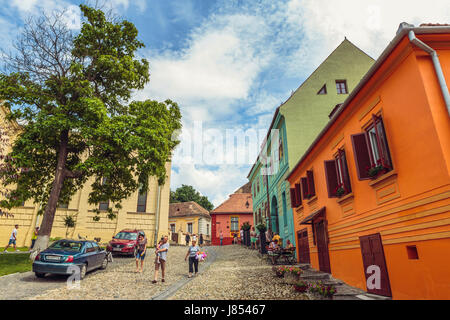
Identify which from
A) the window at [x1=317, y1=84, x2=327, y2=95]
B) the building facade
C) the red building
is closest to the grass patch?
the building facade

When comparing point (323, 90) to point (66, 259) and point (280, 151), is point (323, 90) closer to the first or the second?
point (280, 151)

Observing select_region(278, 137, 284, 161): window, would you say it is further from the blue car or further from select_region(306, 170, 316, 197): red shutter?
the blue car

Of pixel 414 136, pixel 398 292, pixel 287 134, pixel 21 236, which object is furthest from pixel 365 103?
pixel 21 236

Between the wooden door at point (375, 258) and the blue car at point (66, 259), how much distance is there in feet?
32.9

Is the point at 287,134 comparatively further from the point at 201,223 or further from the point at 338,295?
the point at 201,223

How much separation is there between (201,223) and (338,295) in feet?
118

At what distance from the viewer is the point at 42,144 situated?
43.0 ft

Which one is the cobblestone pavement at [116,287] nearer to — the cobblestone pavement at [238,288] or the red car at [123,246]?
the cobblestone pavement at [238,288]

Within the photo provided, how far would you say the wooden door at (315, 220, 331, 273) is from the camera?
11.2 meters

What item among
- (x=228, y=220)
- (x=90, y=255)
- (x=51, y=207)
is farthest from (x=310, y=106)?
(x=228, y=220)

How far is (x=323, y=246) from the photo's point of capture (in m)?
11.7

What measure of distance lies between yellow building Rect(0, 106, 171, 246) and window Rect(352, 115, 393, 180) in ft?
73.5

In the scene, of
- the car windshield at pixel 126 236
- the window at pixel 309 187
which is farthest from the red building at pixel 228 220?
the window at pixel 309 187

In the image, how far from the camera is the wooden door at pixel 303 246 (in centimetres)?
1401
